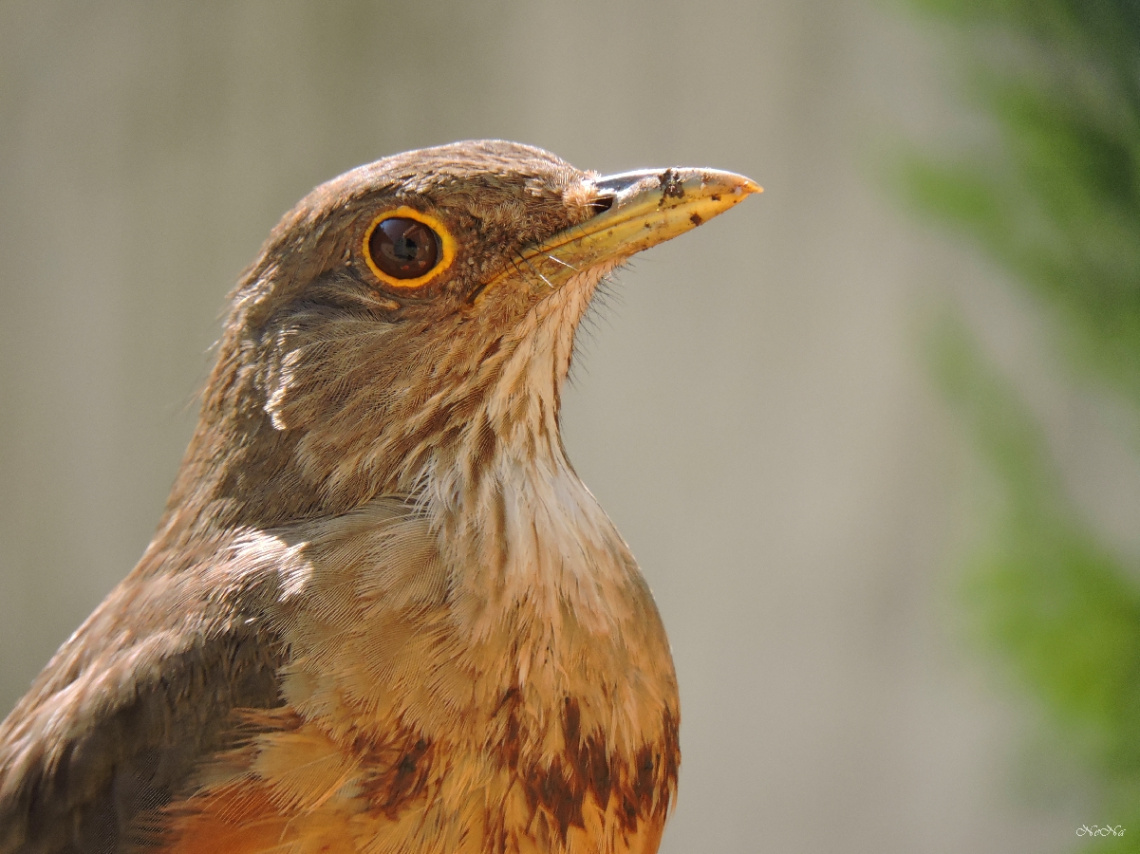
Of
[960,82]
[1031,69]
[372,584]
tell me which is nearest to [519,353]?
[372,584]

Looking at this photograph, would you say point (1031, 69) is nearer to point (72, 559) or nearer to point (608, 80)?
point (608, 80)

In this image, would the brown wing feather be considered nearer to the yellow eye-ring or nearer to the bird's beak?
the yellow eye-ring

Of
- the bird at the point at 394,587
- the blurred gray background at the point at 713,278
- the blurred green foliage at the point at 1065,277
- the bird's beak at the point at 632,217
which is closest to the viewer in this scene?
the bird at the point at 394,587

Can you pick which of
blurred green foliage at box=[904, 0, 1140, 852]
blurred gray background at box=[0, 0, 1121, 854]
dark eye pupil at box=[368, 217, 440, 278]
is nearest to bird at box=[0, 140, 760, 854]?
dark eye pupil at box=[368, 217, 440, 278]

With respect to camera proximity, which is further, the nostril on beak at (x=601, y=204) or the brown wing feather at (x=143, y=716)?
the nostril on beak at (x=601, y=204)

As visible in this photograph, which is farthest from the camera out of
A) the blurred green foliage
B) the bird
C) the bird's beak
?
the blurred green foliage

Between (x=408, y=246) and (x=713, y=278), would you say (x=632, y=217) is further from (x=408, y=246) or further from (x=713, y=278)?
(x=713, y=278)
